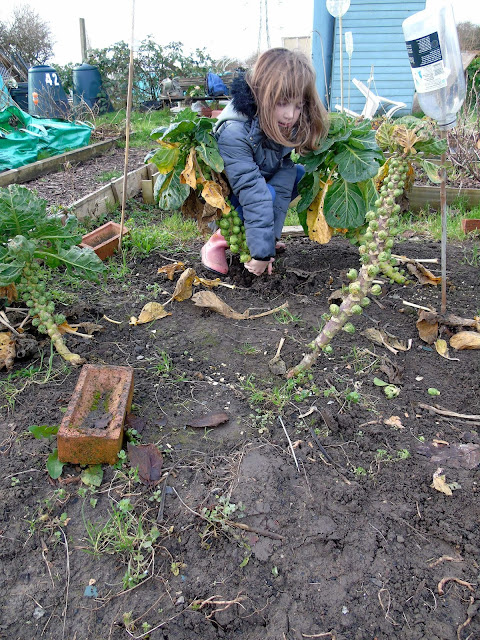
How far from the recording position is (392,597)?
58.1 inches

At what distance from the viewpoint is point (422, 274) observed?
329cm

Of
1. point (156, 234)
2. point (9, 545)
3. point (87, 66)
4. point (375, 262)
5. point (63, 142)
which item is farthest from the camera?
point (87, 66)

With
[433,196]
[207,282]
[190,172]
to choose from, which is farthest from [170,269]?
[433,196]

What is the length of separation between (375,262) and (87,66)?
37.4ft

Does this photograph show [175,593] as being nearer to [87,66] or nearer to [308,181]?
[308,181]

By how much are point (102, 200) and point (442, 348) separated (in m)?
3.23

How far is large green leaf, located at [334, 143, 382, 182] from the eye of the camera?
2.82 meters

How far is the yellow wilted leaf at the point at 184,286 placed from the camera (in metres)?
2.97

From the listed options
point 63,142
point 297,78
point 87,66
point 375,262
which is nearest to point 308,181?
point 297,78

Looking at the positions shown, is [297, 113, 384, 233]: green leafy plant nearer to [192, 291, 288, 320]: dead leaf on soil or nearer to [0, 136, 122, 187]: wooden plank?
[192, 291, 288, 320]: dead leaf on soil

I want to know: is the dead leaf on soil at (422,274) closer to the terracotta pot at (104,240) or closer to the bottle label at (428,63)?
the bottle label at (428,63)

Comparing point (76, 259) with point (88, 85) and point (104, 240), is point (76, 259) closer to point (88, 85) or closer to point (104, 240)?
point (104, 240)

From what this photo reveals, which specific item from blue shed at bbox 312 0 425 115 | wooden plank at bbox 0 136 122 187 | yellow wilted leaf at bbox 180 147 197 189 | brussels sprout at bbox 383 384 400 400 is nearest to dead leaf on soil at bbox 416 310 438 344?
brussels sprout at bbox 383 384 400 400

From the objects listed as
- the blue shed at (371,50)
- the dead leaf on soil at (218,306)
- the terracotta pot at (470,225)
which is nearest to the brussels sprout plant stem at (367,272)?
the dead leaf on soil at (218,306)
